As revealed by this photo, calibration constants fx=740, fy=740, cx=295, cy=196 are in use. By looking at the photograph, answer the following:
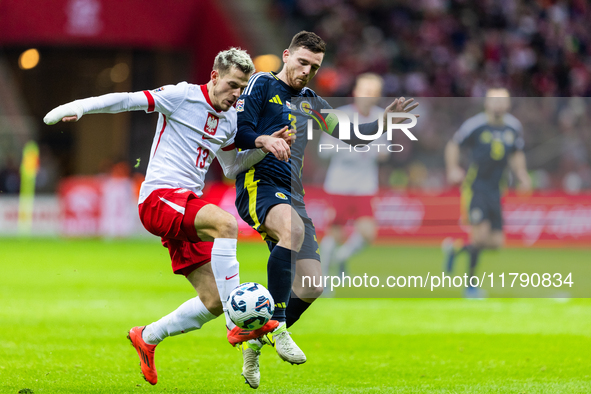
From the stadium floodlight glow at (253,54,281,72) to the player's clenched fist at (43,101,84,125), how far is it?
15432 millimetres

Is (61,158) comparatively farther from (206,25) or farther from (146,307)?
(146,307)

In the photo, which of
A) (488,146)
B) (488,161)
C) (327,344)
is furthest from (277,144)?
(488,161)

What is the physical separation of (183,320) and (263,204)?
936mm

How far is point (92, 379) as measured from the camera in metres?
4.91

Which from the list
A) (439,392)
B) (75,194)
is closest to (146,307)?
(439,392)

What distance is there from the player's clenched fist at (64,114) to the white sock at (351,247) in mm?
3568

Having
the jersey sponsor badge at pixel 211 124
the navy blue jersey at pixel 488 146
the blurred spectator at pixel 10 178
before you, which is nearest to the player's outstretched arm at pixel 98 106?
the jersey sponsor badge at pixel 211 124

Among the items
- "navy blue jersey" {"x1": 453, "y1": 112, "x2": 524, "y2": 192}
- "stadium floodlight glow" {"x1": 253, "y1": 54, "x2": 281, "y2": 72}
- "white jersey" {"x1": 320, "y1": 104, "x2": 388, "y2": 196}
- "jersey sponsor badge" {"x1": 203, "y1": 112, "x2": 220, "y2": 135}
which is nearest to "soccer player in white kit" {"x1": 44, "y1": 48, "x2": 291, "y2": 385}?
"jersey sponsor badge" {"x1": 203, "y1": 112, "x2": 220, "y2": 135}

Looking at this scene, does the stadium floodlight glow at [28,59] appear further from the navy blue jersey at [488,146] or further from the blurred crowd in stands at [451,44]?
the navy blue jersey at [488,146]

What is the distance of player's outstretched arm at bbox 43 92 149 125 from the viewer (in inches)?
168

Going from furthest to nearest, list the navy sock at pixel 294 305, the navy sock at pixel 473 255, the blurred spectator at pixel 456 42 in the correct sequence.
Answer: the blurred spectator at pixel 456 42
the navy sock at pixel 473 255
the navy sock at pixel 294 305

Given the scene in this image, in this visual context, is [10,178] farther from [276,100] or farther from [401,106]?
[401,106]

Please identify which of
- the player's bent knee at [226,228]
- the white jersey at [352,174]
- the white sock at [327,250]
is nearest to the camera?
the player's bent knee at [226,228]

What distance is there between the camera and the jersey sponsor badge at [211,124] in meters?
4.88
